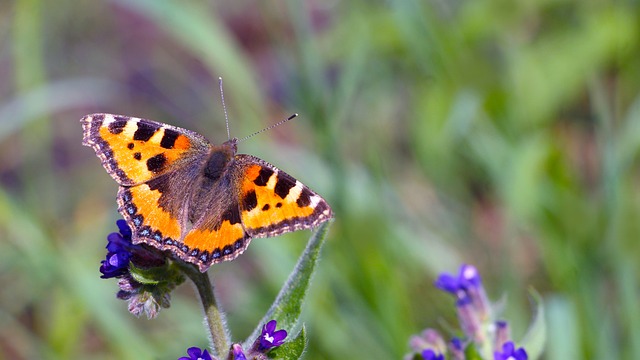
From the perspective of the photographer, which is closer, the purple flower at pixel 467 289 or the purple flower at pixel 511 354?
the purple flower at pixel 511 354

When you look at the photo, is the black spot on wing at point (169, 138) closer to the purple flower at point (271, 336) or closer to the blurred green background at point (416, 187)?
the purple flower at point (271, 336)

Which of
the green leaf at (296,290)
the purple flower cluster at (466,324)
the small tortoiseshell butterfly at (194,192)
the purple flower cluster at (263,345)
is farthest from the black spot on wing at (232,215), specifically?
the purple flower cluster at (466,324)

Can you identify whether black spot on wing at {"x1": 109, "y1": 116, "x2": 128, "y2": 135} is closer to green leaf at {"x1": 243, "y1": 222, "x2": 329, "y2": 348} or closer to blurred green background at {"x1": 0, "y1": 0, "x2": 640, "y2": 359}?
green leaf at {"x1": 243, "y1": 222, "x2": 329, "y2": 348}

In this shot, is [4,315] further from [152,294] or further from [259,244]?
[152,294]

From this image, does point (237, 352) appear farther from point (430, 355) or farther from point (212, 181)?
point (212, 181)

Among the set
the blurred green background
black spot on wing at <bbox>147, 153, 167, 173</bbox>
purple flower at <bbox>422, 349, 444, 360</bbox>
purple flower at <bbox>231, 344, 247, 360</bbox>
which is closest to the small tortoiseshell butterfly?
black spot on wing at <bbox>147, 153, 167, 173</bbox>

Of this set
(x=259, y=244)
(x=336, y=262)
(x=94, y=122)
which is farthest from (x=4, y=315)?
(x=94, y=122)

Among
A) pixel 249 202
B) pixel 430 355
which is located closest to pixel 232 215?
pixel 249 202
